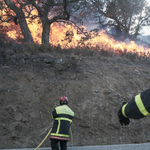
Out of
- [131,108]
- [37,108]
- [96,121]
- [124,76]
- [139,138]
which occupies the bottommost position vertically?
[139,138]

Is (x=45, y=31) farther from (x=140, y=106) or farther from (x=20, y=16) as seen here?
(x=140, y=106)

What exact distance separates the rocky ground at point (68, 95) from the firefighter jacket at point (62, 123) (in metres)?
2.01

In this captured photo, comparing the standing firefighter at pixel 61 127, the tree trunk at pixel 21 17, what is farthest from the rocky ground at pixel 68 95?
the tree trunk at pixel 21 17

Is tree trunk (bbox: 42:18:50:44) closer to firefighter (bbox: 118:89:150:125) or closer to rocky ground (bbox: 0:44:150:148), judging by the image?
rocky ground (bbox: 0:44:150:148)

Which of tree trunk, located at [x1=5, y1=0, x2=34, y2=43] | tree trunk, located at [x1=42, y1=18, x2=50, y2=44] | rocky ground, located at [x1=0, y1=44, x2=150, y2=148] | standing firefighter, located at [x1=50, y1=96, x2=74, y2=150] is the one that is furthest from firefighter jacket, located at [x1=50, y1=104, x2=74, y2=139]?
tree trunk, located at [x1=42, y1=18, x2=50, y2=44]

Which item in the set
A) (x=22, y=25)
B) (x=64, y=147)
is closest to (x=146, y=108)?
(x=64, y=147)

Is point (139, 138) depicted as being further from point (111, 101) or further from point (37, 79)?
point (37, 79)

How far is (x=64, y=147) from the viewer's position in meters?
3.92

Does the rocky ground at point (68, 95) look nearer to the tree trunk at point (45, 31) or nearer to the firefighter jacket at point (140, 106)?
the tree trunk at point (45, 31)

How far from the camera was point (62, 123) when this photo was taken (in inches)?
149

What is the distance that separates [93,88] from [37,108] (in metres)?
2.56

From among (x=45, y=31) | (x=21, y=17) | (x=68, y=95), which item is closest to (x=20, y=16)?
(x=21, y=17)

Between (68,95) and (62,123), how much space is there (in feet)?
10.5

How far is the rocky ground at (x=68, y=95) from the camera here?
18.9ft
